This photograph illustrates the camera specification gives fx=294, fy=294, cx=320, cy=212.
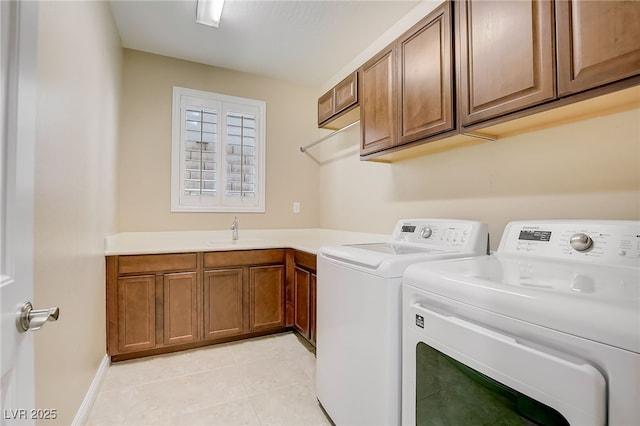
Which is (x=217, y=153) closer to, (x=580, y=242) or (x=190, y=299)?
(x=190, y=299)

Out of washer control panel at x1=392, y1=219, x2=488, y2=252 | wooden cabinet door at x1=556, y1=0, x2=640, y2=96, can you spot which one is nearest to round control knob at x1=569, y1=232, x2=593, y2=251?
washer control panel at x1=392, y1=219, x2=488, y2=252

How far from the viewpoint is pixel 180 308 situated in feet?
7.66

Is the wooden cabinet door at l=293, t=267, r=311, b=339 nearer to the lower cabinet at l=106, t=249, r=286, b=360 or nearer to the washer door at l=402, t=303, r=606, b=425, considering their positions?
the lower cabinet at l=106, t=249, r=286, b=360

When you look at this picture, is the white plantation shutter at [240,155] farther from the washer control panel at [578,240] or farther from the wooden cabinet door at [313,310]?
the washer control panel at [578,240]

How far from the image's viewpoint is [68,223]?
1.35 metres

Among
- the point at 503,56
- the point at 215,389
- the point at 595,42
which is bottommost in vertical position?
the point at 215,389

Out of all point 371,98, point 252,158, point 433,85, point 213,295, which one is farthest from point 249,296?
point 433,85

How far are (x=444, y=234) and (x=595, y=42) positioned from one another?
97 cm

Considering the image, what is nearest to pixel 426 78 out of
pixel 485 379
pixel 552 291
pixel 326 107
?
pixel 326 107

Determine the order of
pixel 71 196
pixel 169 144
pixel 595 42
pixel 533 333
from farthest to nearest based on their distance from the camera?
pixel 169 144 < pixel 71 196 < pixel 595 42 < pixel 533 333

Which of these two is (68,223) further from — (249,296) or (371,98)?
(371,98)

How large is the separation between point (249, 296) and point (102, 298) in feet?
3.41

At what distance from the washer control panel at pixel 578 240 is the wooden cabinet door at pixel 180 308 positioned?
218 cm

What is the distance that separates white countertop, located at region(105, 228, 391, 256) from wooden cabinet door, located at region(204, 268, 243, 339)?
0.78ft
